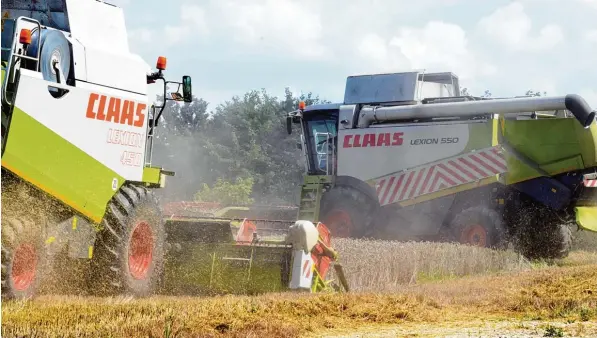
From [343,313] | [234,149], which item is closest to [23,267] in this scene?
[343,313]

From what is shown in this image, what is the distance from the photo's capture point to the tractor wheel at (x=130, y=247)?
9.22 metres

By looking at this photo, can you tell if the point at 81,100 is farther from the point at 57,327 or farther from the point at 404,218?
the point at 404,218

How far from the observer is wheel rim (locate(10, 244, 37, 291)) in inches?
309

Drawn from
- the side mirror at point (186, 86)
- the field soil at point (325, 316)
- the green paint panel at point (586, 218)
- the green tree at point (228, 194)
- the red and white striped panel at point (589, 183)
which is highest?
the green tree at point (228, 194)

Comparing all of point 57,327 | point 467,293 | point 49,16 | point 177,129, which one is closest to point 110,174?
point 49,16

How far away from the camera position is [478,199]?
16.9 m

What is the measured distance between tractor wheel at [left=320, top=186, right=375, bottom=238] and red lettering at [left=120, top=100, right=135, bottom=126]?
8883 mm

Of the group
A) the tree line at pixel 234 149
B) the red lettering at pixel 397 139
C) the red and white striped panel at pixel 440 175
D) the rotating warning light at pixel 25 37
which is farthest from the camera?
the tree line at pixel 234 149

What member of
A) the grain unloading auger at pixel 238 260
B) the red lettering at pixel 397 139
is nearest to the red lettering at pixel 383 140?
the red lettering at pixel 397 139

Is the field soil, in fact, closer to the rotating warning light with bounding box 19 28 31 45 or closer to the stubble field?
the stubble field

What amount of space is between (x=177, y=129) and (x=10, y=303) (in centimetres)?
5023

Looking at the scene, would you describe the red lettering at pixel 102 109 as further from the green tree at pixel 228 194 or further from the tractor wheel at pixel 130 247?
the green tree at pixel 228 194

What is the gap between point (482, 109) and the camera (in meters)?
16.7

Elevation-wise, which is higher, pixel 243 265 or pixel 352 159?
pixel 352 159
